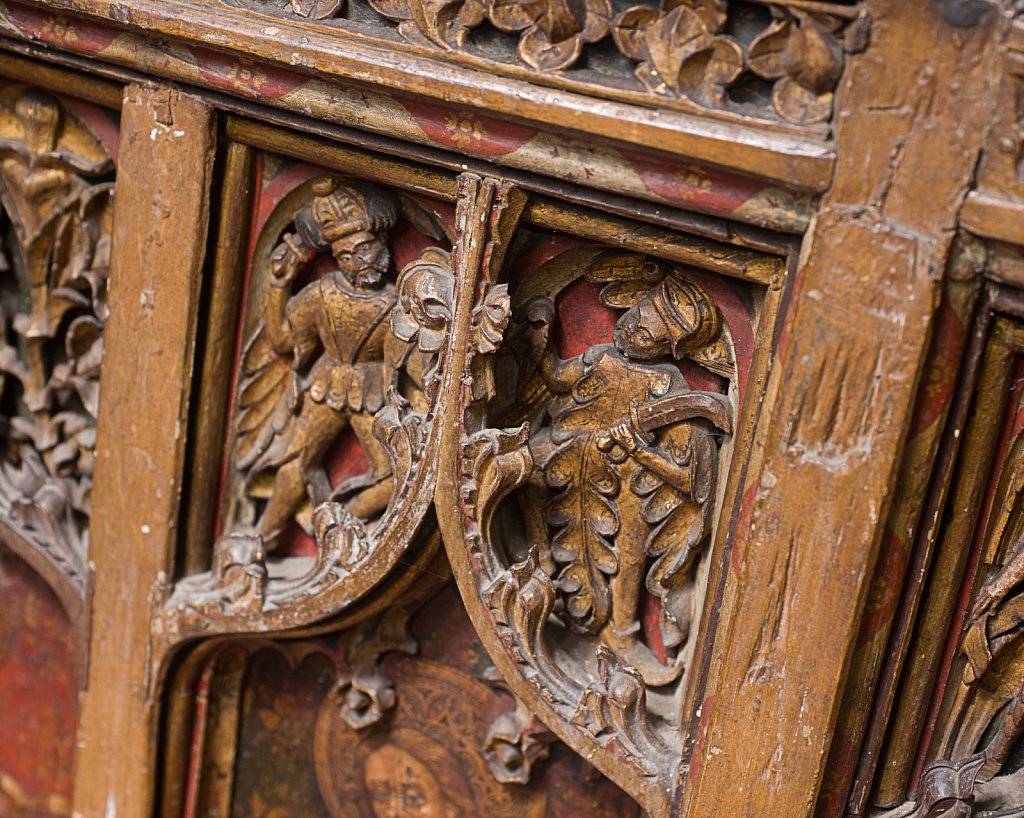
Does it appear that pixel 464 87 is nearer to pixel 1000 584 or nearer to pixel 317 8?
pixel 317 8

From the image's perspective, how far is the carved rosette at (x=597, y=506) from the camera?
1.17m

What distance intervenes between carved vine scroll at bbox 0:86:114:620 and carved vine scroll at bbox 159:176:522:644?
0.24 meters

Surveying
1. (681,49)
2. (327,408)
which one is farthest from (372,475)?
(681,49)

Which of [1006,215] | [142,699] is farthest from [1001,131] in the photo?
[142,699]

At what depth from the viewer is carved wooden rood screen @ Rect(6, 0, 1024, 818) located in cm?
100

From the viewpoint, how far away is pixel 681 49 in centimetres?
101

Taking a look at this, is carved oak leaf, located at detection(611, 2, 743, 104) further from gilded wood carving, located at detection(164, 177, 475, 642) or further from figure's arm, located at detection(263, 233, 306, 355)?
figure's arm, located at detection(263, 233, 306, 355)

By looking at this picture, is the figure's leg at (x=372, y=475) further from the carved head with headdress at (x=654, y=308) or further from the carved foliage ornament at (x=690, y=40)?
the carved foliage ornament at (x=690, y=40)

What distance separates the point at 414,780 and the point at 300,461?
42 centimetres

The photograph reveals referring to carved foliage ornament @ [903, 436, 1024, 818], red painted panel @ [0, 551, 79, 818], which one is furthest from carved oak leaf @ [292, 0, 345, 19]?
red painted panel @ [0, 551, 79, 818]

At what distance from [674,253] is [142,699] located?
91cm

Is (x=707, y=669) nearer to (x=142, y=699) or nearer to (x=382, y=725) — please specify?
(x=382, y=725)

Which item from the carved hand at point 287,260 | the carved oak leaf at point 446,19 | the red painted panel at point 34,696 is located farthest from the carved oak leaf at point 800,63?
the red painted panel at point 34,696

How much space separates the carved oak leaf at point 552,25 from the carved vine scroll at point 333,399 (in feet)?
0.45
